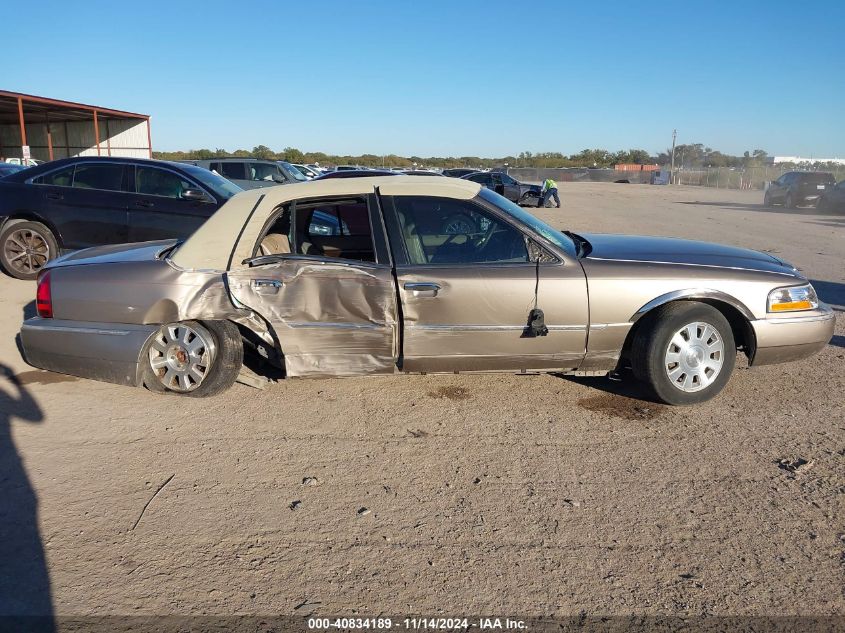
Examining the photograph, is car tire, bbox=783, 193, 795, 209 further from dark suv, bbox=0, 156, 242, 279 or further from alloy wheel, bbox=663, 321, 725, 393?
alloy wheel, bbox=663, 321, 725, 393

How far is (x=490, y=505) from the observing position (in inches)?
128

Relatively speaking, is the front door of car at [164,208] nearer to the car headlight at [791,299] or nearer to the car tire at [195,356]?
the car tire at [195,356]

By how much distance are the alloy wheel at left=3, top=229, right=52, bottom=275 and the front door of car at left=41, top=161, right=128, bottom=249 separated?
315 millimetres

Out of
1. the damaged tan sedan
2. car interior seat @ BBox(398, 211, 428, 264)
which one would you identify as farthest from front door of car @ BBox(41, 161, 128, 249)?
car interior seat @ BBox(398, 211, 428, 264)

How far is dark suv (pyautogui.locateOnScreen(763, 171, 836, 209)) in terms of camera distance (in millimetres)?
25469

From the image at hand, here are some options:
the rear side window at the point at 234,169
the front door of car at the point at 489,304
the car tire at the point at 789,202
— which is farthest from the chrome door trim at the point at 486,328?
the car tire at the point at 789,202

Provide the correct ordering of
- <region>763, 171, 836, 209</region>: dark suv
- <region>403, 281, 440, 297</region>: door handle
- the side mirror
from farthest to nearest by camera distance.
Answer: <region>763, 171, 836, 209</region>: dark suv
the side mirror
<region>403, 281, 440, 297</region>: door handle

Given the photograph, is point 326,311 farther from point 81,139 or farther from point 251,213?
point 81,139

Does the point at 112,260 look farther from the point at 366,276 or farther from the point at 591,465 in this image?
the point at 591,465

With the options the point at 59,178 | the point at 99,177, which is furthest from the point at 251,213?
the point at 59,178

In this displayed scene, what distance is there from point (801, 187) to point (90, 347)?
28186mm

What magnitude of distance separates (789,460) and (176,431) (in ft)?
12.2

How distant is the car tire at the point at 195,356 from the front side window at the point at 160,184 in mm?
4189

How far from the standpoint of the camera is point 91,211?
8.20 m
